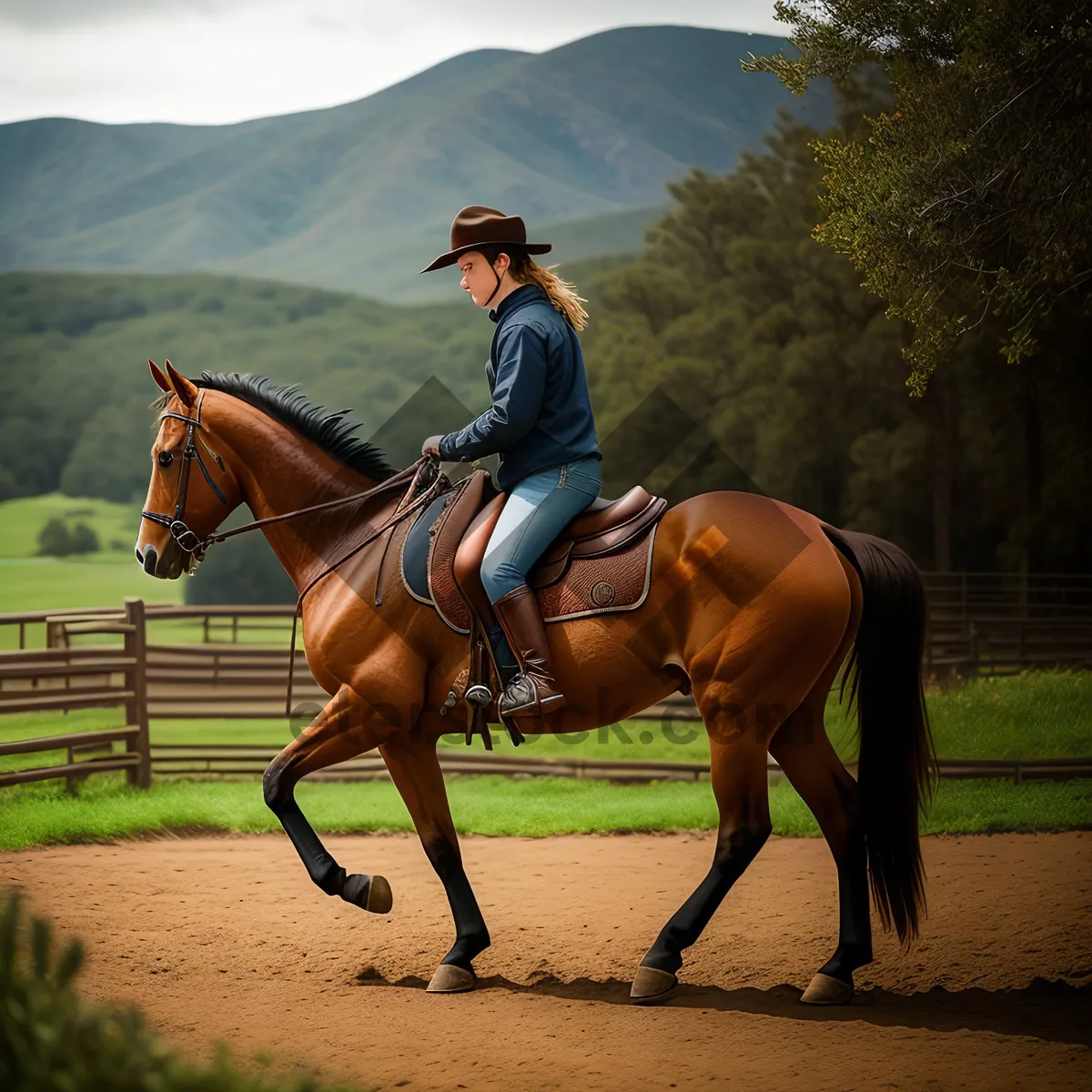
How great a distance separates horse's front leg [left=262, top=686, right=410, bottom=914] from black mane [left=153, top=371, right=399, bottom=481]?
3.53 ft

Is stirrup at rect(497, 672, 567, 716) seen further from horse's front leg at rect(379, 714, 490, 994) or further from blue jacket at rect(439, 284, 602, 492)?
blue jacket at rect(439, 284, 602, 492)

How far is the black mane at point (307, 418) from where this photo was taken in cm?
495

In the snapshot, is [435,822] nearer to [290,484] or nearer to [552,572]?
[552,572]

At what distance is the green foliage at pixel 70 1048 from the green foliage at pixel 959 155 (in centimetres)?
652

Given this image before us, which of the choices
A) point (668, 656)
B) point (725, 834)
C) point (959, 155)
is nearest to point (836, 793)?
point (725, 834)

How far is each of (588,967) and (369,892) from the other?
116 centimetres

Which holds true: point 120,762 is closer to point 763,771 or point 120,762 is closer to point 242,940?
point 242,940

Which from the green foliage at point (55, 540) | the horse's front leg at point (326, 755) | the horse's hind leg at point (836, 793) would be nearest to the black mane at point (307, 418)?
the horse's front leg at point (326, 755)

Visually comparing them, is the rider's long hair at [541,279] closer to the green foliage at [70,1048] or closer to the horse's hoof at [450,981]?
the horse's hoof at [450,981]

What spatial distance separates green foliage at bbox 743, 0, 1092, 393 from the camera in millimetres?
6691

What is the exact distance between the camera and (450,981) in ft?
14.8

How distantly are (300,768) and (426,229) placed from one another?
50.2 metres

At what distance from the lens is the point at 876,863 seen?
14.5 ft

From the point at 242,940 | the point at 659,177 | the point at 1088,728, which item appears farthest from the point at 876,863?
the point at 659,177
